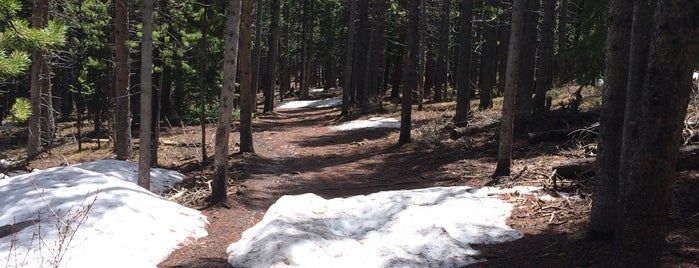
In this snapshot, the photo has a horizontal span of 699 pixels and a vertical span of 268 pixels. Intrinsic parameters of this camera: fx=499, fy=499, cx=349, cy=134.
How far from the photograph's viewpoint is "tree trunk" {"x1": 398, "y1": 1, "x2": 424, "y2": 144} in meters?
15.4

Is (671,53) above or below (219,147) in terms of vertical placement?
above

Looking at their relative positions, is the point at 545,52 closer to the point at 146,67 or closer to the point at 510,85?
the point at 510,85

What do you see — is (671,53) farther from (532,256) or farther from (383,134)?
(383,134)

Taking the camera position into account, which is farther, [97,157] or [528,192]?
[97,157]

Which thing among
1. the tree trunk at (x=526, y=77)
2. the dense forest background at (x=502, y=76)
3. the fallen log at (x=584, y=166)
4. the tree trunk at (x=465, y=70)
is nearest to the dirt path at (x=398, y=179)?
the fallen log at (x=584, y=166)

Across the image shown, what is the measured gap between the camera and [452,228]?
7.12m

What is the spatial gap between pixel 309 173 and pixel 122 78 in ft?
19.4

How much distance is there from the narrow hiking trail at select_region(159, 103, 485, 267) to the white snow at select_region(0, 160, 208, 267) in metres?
0.43

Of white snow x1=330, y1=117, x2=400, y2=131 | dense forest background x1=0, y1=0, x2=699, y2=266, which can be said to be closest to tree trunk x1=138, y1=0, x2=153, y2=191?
dense forest background x1=0, y1=0, x2=699, y2=266

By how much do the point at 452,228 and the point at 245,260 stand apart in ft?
9.54

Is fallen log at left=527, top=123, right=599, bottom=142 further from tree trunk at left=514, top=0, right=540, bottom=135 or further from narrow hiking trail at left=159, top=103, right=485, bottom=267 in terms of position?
narrow hiking trail at left=159, top=103, right=485, bottom=267

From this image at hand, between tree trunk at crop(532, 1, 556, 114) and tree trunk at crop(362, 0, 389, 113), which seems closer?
tree trunk at crop(532, 1, 556, 114)

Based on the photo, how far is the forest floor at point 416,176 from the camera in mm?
6160

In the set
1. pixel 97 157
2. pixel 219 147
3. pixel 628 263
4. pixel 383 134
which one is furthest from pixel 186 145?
pixel 628 263
